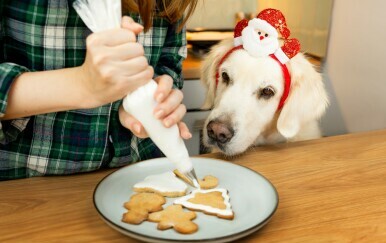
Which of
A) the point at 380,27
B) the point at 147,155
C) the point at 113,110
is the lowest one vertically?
the point at 147,155

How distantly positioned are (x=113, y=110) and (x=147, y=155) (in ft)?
0.65

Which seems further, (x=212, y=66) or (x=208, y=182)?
(x=212, y=66)

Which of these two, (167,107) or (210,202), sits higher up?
(167,107)

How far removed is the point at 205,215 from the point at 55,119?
16.8 inches

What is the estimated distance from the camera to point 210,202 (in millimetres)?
710

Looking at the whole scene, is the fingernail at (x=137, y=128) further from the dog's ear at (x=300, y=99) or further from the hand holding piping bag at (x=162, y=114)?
the dog's ear at (x=300, y=99)

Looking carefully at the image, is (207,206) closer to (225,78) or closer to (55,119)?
(55,119)

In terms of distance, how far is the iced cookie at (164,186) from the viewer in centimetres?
75

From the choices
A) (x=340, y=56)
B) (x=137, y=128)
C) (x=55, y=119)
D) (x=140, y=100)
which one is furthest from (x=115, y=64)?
(x=340, y=56)

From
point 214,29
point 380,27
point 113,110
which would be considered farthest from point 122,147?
point 214,29

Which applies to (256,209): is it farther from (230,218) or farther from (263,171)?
(263,171)

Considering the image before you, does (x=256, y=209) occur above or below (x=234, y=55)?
below

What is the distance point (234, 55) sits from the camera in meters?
1.44

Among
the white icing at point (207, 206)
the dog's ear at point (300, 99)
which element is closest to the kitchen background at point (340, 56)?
the dog's ear at point (300, 99)
